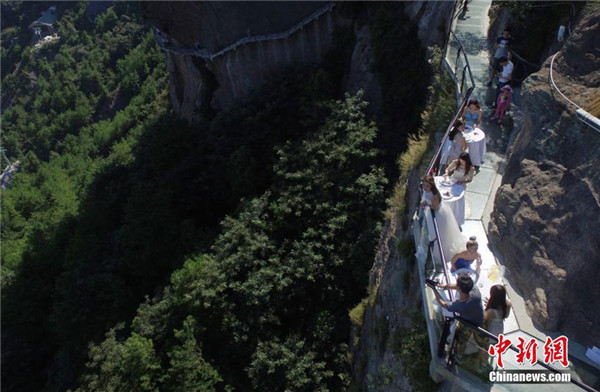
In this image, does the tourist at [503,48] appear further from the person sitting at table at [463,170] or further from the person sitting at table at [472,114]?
the person sitting at table at [463,170]

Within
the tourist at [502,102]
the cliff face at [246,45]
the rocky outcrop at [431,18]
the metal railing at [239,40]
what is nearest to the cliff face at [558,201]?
the tourist at [502,102]

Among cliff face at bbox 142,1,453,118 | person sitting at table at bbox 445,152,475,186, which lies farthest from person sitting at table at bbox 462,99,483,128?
cliff face at bbox 142,1,453,118

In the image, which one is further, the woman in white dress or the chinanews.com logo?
the woman in white dress

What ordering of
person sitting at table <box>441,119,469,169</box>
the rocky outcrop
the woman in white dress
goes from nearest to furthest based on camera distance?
the woman in white dress, person sitting at table <box>441,119,469,169</box>, the rocky outcrop

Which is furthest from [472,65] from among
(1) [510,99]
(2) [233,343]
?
(2) [233,343]

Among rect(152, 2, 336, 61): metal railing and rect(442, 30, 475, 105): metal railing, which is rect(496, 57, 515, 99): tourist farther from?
rect(152, 2, 336, 61): metal railing

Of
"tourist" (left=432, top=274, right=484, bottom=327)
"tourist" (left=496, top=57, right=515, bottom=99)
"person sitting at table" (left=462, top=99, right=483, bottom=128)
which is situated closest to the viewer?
"tourist" (left=432, top=274, right=484, bottom=327)
